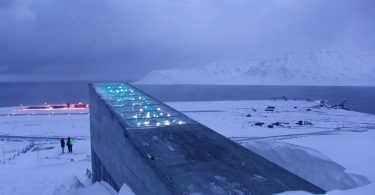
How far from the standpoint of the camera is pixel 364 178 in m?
13.8

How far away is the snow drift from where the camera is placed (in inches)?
539

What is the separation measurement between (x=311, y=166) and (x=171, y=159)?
27.5 ft

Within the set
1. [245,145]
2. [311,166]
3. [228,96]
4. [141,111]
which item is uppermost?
[141,111]

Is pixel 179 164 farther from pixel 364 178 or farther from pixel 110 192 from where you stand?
pixel 364 178

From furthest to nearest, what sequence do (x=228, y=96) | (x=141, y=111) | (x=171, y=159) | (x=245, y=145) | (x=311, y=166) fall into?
(x=228, y=96), (x=245, y=145), (x=311, y=166), (x=141, y=111), (x=171, y=159)

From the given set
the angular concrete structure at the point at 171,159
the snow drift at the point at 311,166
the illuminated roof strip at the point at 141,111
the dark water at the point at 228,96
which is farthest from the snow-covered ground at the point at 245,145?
the dark water at the point at 228,96

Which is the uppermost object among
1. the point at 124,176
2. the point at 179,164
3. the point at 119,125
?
the point at 119,125

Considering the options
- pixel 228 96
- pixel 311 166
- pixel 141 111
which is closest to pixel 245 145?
pixel 311 166

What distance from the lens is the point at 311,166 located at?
49.4 ft

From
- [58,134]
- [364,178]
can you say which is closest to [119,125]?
[364,178]

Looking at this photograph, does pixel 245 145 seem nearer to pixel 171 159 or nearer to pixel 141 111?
pixel 141 111

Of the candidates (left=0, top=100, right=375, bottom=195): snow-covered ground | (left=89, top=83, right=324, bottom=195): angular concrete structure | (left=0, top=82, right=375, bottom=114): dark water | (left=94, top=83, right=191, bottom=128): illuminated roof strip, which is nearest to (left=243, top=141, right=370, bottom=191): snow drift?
(left=0, top=100, right=375, bottom=195): snow-covered ground

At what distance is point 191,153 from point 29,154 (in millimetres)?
16119

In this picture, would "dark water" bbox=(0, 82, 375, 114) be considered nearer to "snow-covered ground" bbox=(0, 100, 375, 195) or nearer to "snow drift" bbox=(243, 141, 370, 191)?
"snow-covered ground" bbox=(0, 100, 375, 195)
